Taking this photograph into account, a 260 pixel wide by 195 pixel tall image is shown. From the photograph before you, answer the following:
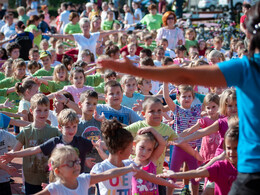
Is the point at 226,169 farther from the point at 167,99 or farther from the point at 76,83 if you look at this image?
the point at 76,83

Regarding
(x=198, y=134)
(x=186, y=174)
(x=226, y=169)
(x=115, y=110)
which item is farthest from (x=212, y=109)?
(x=186, y=174)

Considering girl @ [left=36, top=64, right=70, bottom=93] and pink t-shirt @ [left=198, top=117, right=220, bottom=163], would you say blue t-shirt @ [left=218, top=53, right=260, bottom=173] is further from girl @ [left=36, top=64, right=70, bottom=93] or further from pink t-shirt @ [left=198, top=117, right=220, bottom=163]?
girl @ [left=36, top=64, right=70, bottom=93]

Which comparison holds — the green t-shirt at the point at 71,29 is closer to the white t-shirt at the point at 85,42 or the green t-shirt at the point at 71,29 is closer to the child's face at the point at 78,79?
the white t-shirt at the point at 85,42

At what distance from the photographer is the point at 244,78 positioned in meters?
2.69

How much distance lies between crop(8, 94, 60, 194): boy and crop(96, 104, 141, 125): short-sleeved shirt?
0.81 meters

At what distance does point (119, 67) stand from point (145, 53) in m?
7.19

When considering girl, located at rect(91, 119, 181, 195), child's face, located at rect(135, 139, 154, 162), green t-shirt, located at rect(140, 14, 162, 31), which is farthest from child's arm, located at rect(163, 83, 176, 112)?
green t-shirt, located at rect(140, 14, 162, 31)

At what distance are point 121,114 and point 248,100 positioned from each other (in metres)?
3.25

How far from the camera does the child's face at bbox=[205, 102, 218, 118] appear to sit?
19.1ft

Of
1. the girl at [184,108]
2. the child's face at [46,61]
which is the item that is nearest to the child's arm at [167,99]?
the girl at [184,108]

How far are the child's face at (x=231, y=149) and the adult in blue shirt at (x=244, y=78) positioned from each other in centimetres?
120

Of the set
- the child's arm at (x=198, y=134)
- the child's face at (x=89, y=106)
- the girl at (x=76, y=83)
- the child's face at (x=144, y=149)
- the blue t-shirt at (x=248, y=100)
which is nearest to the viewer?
the blue t-shirt at (x=248, y=100)

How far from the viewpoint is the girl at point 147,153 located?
4.45 m

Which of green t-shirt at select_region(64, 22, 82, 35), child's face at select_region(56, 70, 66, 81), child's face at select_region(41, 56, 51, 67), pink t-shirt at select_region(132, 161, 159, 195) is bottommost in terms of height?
pink t-shirt at select_region(132, 161, 159, 195)
